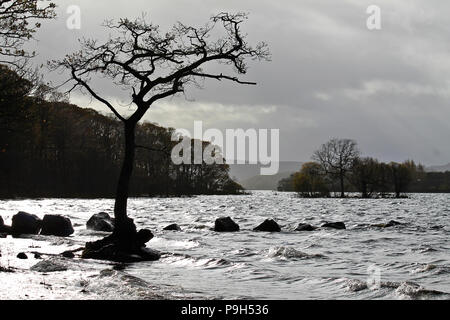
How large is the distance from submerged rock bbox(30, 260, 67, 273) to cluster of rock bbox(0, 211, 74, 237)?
34.6ft

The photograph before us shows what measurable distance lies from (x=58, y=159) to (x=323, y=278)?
6790cm

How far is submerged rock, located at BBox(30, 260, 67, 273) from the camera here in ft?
39.6

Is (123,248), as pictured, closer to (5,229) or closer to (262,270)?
(262,270)

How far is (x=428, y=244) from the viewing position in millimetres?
21391

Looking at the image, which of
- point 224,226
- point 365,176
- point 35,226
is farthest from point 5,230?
point 365,176

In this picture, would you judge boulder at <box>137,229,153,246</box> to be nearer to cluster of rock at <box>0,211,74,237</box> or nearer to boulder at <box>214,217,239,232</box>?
cluster of rock at <box>0,211,74,237</box>

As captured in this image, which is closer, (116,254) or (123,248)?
(116,254)

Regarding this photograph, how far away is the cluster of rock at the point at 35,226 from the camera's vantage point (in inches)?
887

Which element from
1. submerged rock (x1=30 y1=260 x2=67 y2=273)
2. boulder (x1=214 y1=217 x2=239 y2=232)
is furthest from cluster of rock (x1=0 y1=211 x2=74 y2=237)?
submerged rock (x1=30 y1=260 x2=67 y2=273)

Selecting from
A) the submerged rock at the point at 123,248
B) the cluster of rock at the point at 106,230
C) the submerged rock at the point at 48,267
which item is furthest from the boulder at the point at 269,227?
the submerged rock at the point at 48,267

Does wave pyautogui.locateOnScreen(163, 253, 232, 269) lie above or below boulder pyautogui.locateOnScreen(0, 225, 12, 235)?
below

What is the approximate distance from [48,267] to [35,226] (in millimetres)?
11733

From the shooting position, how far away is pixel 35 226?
75.7 feet
